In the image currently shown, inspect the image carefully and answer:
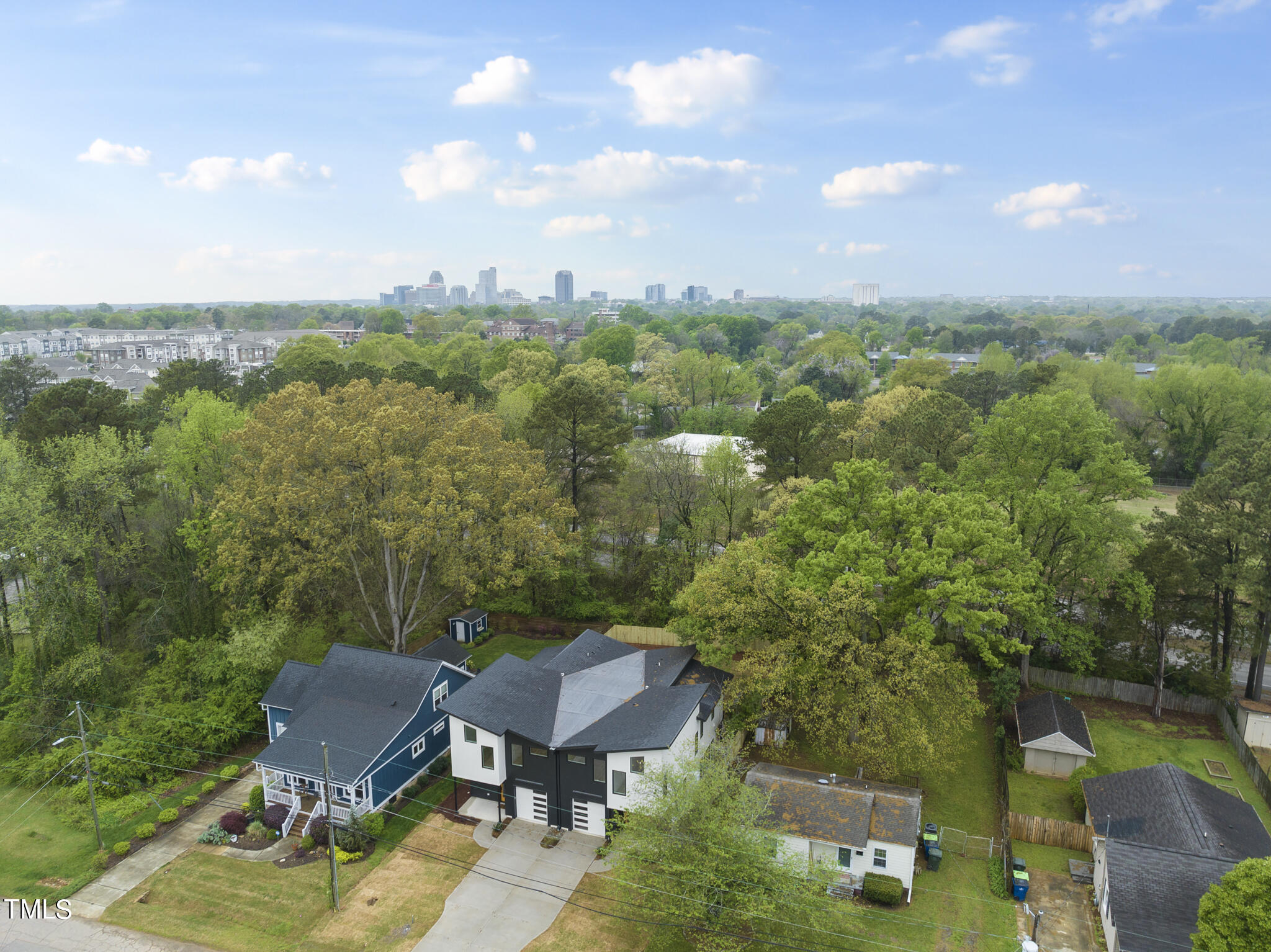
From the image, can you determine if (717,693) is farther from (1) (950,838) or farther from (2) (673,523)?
(2) (673,523)

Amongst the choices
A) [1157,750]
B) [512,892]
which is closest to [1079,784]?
[1157,750]

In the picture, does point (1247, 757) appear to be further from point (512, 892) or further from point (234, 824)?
point (234, 824)

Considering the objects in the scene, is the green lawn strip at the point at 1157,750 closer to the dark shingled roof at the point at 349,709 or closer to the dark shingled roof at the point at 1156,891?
the dark shingled roof at the point at 1156,891

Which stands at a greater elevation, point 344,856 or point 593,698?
point 593,698

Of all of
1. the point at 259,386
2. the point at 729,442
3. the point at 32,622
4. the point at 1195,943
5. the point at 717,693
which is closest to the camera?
the point at 1195,943

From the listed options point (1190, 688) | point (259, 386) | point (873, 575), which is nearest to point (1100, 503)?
point (1190, 688)

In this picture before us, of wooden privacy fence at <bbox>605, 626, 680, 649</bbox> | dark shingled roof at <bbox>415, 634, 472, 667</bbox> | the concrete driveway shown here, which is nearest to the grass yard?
dark shingled roof at <bbox>415, 634, 472, 667</bbox>

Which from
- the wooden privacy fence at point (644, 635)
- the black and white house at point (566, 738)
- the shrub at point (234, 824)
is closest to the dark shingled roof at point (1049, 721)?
the black and white house at point (566, 738)
